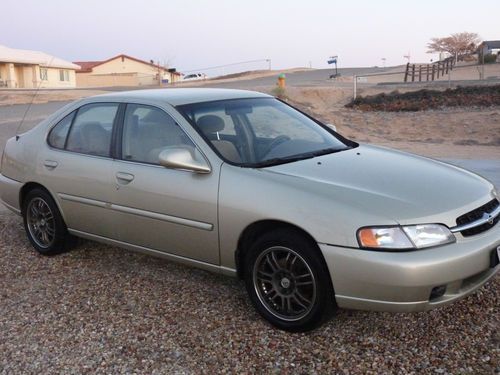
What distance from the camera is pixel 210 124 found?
4.38 meters

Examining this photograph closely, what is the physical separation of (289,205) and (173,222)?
101 centimetres

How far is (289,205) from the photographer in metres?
3.56

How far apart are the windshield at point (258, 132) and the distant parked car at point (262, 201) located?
15mm

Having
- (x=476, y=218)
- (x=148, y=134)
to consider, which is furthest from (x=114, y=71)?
(x=476, y=218)

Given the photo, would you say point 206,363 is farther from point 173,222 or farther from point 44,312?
point 44,312

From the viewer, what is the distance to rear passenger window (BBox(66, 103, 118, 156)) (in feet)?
15.8

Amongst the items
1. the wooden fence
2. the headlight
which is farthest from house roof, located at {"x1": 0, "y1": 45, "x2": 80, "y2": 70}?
the headlight

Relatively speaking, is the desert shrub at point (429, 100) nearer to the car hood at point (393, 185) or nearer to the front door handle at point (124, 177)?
the car hood at point (393, 185)

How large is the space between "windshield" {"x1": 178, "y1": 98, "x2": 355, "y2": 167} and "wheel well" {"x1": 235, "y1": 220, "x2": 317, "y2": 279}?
47 cm

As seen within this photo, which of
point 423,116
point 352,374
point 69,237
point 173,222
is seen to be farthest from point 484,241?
point 423,116

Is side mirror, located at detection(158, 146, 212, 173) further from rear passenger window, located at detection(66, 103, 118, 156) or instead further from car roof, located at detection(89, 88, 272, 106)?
rear passenger window, located at detection(66, 103, 118, 156)

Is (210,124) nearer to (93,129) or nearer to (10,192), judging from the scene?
(93,129)

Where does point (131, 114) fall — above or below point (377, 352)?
above

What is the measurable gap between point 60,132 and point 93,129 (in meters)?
0.46
